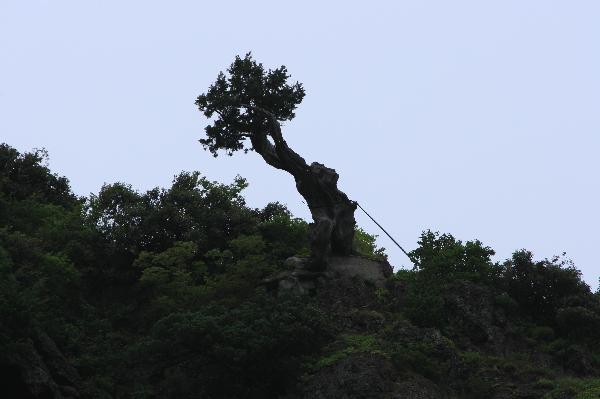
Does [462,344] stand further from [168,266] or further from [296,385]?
[168,266]

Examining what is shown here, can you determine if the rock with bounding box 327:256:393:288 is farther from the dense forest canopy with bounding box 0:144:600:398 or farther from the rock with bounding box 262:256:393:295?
the dense forest canopy with bounding box 0:144:600:398

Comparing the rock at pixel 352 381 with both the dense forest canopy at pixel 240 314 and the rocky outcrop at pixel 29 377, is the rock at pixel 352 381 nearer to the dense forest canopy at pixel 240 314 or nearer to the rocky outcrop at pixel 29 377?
the dense forest canopy at pixel 240 314

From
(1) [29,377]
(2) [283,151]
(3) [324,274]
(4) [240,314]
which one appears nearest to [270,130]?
(2) [283,151]

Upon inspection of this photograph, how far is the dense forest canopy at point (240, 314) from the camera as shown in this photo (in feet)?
73.6

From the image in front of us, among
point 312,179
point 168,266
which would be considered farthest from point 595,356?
Answer: point 168,266

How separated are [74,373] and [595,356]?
15.6m

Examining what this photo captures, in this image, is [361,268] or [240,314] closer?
[240,314]

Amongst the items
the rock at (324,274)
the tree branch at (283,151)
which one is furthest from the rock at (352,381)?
the tree branch at (283,151)

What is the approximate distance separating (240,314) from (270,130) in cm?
1029

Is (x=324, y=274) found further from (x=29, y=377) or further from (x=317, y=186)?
(x=29, y=377)

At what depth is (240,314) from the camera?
2347cm

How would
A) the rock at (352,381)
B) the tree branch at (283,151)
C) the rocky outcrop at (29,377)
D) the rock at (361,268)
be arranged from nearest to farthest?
the rocky outcrop at (29,377) → the rock at (352,381) → the rock at (361,268) → the tree branch at (283,151)

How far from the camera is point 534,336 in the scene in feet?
89.8

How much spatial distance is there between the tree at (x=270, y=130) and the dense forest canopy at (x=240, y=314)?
2.04 meters
